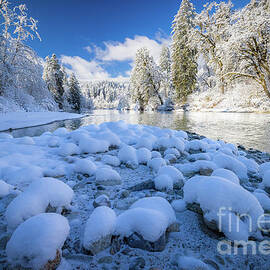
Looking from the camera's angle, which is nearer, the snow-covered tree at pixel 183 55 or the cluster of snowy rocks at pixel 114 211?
the cluster of snowy rocks at pixel 114 211

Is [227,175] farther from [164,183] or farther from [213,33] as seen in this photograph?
[213,33]

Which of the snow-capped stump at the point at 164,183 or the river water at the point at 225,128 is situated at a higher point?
the river water at the point at 225,128

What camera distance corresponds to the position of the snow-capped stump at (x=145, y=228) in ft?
3.43

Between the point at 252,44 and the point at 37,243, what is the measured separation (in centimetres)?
805

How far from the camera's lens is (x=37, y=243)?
2.91ft

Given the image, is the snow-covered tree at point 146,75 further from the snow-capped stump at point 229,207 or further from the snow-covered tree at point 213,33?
the snow-capped stump at point 229,207

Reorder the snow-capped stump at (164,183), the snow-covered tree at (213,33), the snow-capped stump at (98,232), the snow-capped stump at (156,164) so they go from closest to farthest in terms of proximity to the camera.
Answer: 1. the snow-capped stump at (98,232)
2. the snow-capped stump at (164,183)
3. the snow-capped stump at (156,164)
4. the snow-covered tree at (213,33)

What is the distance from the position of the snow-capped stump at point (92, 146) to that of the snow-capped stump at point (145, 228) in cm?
210

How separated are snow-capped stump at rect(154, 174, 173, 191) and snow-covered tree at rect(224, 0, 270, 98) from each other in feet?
21.0

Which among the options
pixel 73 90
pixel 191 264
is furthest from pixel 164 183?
pixel 73 90

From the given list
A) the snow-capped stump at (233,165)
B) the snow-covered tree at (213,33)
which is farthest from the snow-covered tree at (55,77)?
the snow-capped stump at (233,165)

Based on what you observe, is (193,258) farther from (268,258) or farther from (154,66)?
(154,66)

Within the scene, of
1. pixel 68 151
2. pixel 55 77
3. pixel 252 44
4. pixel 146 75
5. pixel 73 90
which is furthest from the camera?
pixel 73 90

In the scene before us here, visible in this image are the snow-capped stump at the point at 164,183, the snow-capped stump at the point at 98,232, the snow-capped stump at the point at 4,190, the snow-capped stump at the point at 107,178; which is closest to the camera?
the snow-capped stump at the point at 98,232
